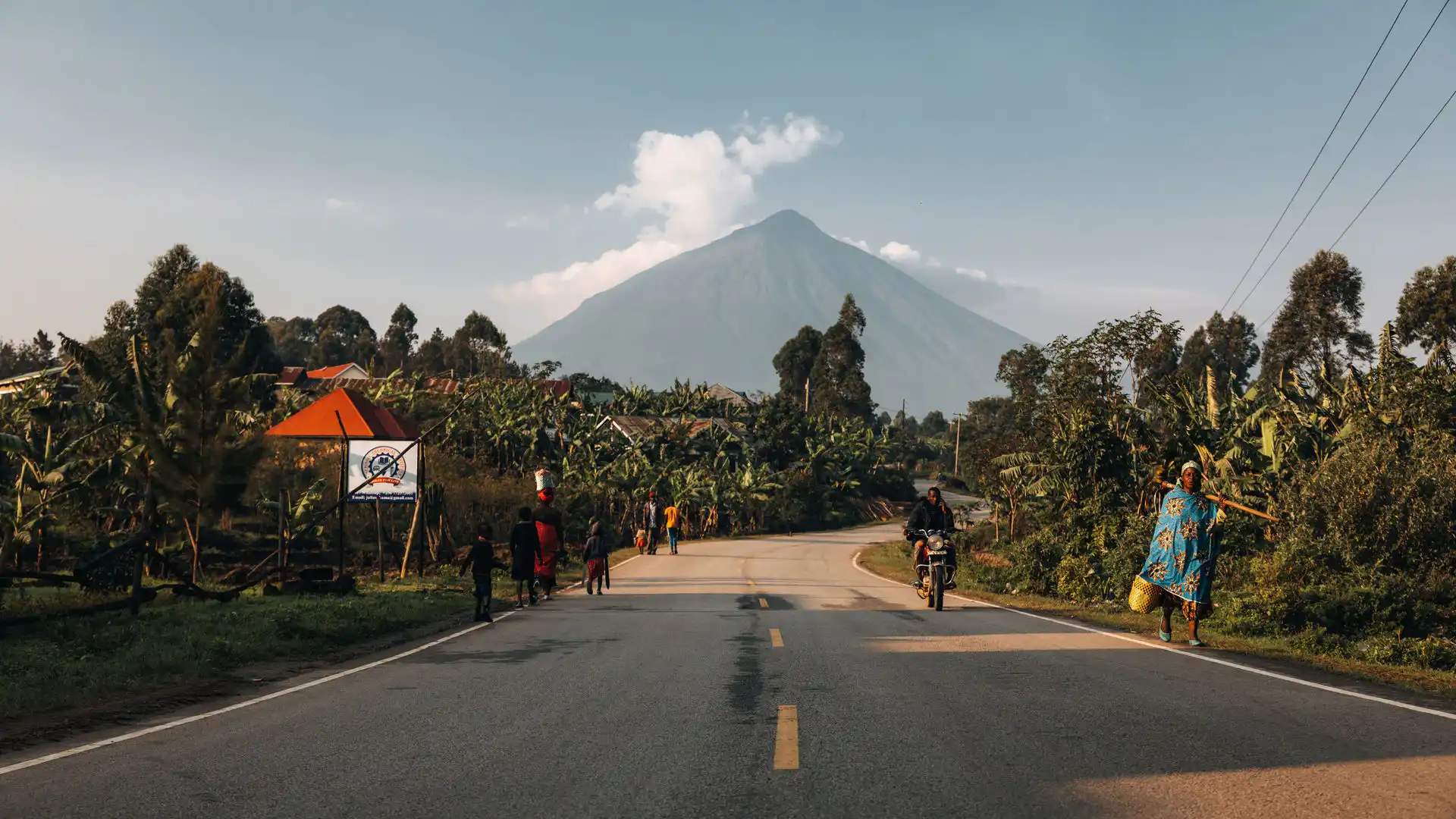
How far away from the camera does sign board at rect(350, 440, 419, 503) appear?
2395cm

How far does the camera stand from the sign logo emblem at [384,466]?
78.6ft

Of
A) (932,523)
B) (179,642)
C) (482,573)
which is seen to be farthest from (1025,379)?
(179,642)

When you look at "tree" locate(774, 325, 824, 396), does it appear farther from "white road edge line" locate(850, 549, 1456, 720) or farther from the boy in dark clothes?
the boy in dark clothes

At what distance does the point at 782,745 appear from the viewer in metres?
6.93

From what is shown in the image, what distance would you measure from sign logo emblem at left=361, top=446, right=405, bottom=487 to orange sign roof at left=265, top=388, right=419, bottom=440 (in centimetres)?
253

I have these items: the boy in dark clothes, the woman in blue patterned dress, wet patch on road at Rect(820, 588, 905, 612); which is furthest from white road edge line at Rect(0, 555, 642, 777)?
the woman in blue patterned dress

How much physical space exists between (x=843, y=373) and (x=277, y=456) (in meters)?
65.1

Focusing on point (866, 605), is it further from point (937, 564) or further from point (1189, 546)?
point (1189, 546)

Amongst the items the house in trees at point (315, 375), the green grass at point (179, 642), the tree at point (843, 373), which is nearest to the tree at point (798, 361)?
the tree at point (843, 373)

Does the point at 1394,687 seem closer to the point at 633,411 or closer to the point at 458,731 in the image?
the point at 458,731

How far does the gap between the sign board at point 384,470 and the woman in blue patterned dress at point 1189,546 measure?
16.8 metres

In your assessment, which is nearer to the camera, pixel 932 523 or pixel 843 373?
pixel 932 523

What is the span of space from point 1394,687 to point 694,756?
23.2 ft

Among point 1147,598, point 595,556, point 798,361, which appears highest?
point 798,361
